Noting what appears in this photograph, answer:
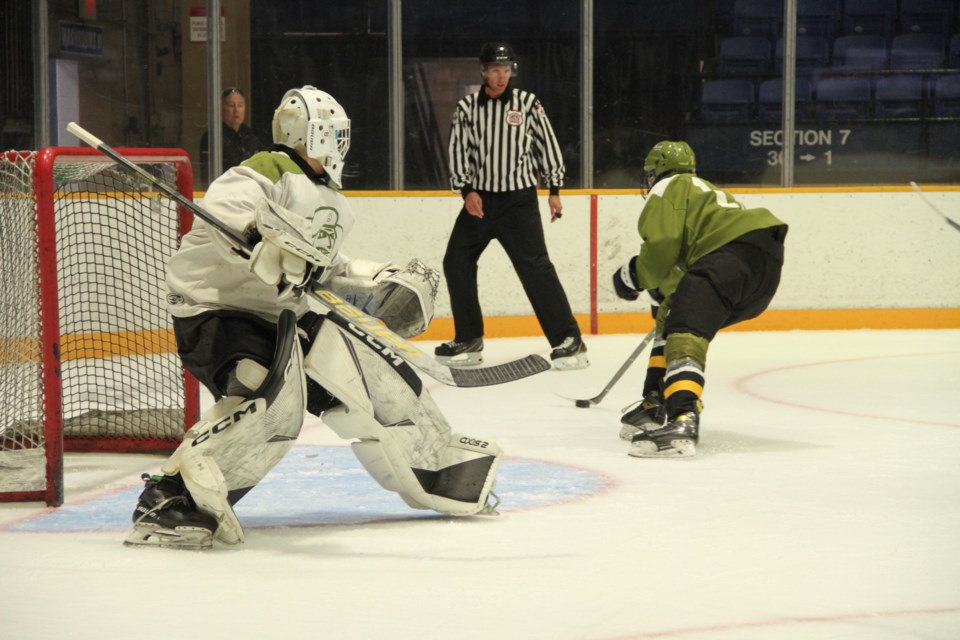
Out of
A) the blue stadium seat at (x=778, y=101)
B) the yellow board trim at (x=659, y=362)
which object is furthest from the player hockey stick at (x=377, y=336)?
the blue stadium seat at (x=778, y=101)

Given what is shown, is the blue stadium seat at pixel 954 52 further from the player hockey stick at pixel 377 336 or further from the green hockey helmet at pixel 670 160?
the player hockey stick at pixel 377 336

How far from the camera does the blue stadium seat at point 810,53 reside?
6.93 m

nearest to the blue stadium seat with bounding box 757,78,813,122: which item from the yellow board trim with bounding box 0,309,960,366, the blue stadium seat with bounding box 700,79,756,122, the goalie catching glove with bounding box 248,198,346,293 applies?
the blue stadium seat with bounding box 700,79,756,122

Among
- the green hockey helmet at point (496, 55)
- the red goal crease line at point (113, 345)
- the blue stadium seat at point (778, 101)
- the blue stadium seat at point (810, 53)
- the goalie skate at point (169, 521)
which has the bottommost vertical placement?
the goalie skate at point (169, 521)

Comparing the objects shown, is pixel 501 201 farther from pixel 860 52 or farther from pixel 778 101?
pixel 860 52

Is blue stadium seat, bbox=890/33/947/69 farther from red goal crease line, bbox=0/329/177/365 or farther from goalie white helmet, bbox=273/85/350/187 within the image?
goalie white helmet, bbox=273/85/350/187

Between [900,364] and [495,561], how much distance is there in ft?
11.0

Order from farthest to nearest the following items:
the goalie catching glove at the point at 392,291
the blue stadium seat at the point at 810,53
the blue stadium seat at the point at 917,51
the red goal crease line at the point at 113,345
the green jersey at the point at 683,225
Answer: the blue stadium seat at the point at 917,51
the blue stadium seat at the point at 810,53
the red goal crease line at the point at 113,345
the green jersey at the point at 683,225
the goalie catching glove at the point at 392,291

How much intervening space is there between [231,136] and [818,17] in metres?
2.98

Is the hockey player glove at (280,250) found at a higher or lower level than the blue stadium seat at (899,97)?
lower

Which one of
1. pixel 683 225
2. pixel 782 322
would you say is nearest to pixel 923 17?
pixel 782 322

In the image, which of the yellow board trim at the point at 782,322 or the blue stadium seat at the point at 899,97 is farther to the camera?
the blue stadium seat at the point at 899,97

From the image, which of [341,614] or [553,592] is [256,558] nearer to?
[341,614]

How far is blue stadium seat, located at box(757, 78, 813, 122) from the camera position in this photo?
6965 mm
